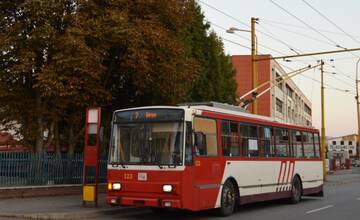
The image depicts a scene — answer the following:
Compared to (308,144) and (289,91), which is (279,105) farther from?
(308,144)

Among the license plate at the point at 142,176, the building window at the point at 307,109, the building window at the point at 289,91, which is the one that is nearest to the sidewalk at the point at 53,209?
the license plate at the point at 142,176

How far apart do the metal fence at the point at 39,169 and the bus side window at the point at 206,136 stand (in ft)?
26.0

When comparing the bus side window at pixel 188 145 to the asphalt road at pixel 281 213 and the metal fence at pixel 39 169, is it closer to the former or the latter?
the asphalt road at pixel 281 213

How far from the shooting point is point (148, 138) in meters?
15.1

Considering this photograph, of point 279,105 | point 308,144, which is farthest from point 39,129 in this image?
point 279,105

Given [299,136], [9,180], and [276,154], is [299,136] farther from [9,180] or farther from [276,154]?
[9,180]

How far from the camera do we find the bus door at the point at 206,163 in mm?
15016

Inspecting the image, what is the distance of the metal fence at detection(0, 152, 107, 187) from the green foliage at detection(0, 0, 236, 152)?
1.33m

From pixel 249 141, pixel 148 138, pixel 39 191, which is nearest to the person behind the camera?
pixel 148 138

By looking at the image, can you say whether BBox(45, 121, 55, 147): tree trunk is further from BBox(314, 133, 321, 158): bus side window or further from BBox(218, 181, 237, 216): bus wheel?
BBox(314, 133, 321, 158): bus side window

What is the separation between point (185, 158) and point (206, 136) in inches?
48.9

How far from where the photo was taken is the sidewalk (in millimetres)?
15039

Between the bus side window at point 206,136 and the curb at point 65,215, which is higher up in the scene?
the bus side window at point 206,136

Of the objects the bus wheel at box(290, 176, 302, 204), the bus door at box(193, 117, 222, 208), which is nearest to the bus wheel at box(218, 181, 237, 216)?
the bus door at box(193, 117, 222, 208)
